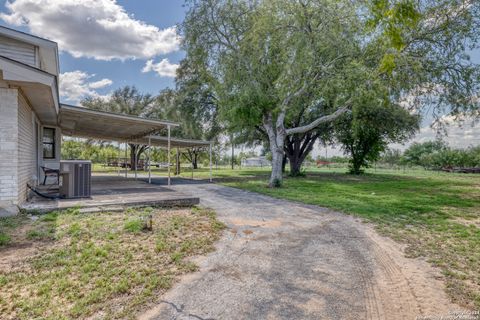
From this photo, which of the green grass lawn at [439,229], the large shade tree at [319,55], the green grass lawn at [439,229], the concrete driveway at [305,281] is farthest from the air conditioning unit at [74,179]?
the large shade tree at [319,55]

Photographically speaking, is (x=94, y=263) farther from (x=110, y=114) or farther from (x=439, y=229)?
(x=110, y=114)

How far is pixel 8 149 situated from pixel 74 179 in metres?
1.82

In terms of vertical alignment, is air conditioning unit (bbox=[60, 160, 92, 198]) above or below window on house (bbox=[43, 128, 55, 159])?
below

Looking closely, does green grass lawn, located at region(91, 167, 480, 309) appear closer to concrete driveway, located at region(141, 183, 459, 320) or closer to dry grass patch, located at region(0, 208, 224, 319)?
concrete driveway, located at region(141, 183, 459, 320)

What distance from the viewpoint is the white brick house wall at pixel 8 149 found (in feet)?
16.7

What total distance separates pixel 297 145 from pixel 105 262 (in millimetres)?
18117

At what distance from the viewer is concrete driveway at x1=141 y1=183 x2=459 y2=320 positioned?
2510mm

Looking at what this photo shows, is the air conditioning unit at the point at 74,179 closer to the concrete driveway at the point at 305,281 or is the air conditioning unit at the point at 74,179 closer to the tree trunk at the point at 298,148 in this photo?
the concrete driveway at the point at 305,281

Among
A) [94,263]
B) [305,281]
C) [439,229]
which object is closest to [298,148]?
[439,229]

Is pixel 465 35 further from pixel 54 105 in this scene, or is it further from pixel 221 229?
pixel 54 105

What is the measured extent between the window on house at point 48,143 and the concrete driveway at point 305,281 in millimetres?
9521

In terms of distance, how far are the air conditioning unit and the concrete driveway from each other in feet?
13.5

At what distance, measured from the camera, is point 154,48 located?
20734mm

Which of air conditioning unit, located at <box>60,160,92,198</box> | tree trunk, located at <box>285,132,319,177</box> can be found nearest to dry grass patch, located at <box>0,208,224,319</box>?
air conditioning unit, located at <box>60,160,92,198</box>
